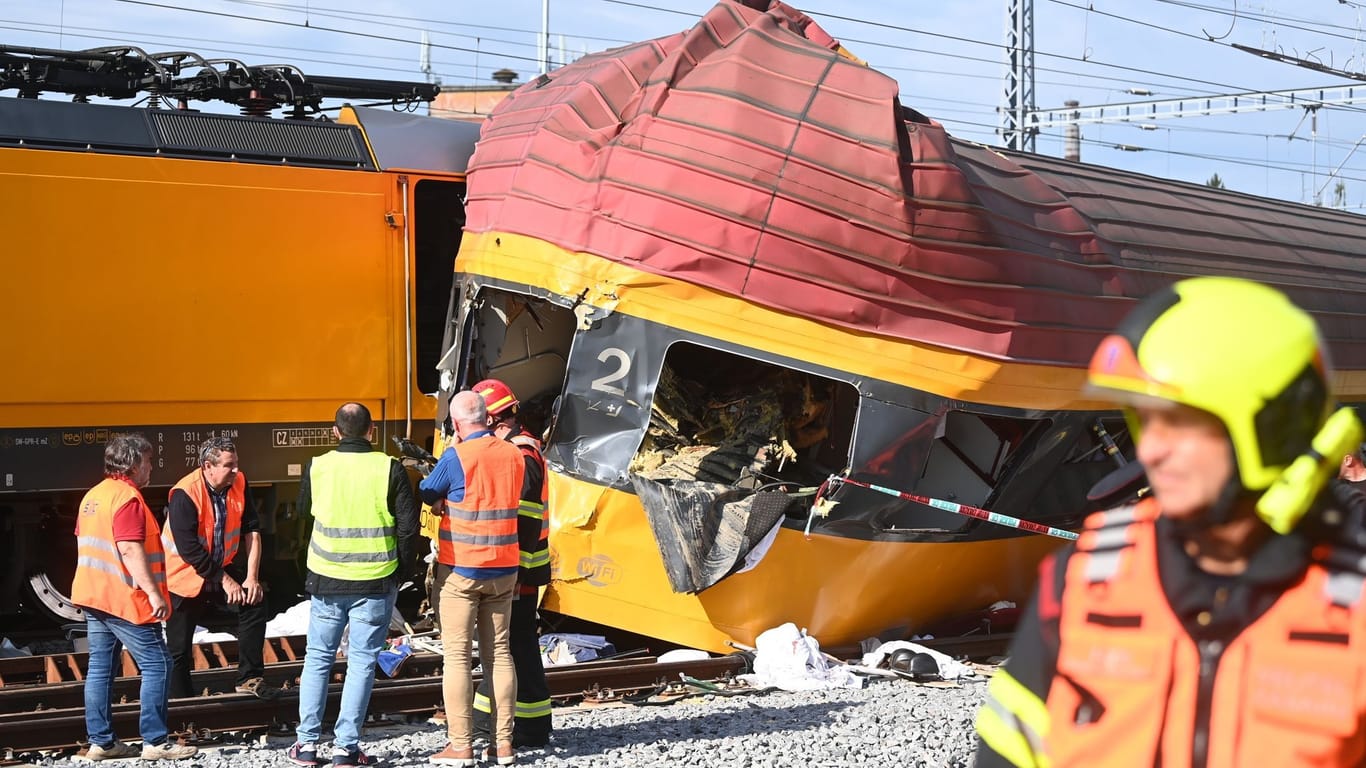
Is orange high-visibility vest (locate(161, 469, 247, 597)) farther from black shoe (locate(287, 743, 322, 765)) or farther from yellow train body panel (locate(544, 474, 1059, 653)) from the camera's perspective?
yellow train body panel (locate(544, 474, 1059, 653))

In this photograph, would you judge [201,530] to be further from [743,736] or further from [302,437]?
[743,736]

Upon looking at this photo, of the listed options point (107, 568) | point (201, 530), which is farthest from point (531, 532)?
point (107, 568)

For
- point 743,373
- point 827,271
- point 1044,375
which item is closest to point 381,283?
point 743,373

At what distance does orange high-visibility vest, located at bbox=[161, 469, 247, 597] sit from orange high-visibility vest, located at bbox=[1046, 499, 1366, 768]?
5801 millimetres

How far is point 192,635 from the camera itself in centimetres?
691

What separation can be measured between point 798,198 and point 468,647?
2952mm

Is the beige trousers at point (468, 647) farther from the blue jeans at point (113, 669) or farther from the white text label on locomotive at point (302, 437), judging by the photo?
the white text label on locomotive at point (302, 437)

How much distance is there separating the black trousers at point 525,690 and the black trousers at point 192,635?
145cm

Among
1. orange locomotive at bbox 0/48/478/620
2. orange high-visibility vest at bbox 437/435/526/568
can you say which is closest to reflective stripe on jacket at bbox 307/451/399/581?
orange high-visibility vest at bbox 437/435/526/568

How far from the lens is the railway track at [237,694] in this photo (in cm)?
626

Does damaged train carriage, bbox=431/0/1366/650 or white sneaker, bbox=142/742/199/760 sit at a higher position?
damaged train carriage, bbox=431/0/1366/650

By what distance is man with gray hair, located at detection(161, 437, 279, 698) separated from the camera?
6.67 meters

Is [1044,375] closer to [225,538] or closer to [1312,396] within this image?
[225,538]

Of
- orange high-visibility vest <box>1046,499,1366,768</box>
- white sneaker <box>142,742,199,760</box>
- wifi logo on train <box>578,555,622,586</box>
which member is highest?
orange high-visibility vest <box>1046,499,1366,768</box>
